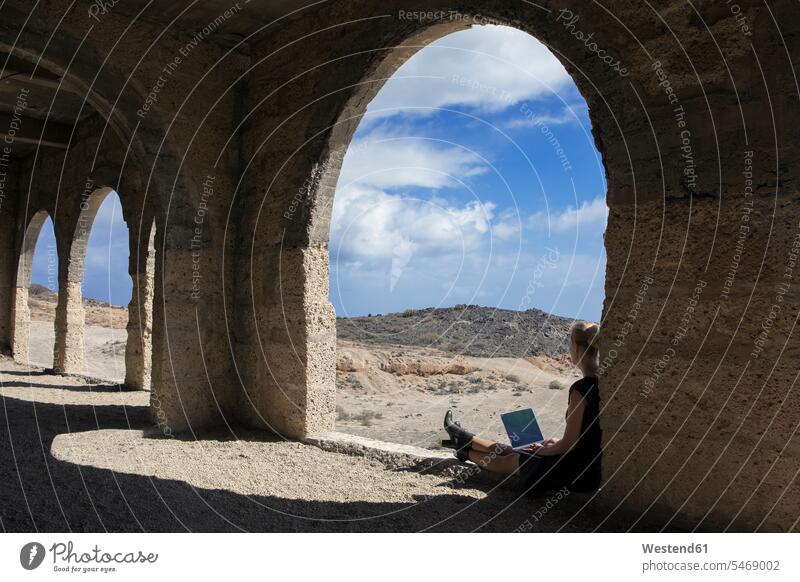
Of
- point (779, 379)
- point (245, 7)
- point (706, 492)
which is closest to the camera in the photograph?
point (779, 379)

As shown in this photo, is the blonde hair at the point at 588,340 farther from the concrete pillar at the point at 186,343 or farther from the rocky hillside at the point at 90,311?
the rocky hillside at the point at 90,311

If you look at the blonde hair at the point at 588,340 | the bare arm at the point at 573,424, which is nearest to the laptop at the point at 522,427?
the bare arm at the point at 573,424

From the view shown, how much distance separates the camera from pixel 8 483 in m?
3.84

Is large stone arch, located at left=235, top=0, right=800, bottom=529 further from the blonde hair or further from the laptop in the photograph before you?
the laptop

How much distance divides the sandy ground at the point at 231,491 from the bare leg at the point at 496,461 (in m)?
0.09

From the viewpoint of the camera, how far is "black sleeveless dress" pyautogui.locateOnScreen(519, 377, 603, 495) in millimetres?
3814

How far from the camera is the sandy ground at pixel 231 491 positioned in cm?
356

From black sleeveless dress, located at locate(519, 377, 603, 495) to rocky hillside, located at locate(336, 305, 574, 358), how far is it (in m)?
12.7

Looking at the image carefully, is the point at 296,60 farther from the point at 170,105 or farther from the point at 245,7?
the point at 170,105

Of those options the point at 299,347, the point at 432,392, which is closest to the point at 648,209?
the point at 299,347

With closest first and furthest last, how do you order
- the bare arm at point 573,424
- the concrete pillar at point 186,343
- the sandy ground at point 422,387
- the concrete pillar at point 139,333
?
the bare arm at point 573,424 → the concrete pillar at point 186,343 → the sandy ground at point 422,387 → the concrete pillar at point 139,333

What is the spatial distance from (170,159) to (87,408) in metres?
A: 3.27

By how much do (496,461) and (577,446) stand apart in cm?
68
